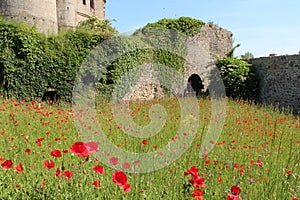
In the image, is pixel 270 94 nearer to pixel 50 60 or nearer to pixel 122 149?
pixel 50 60

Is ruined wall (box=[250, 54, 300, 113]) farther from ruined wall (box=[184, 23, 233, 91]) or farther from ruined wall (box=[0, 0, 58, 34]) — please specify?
ruined wall (box=[0, 0, 58, 34])

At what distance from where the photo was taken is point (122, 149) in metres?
3.44

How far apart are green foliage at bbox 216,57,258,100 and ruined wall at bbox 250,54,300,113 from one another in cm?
40

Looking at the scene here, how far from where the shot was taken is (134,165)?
2600 mm

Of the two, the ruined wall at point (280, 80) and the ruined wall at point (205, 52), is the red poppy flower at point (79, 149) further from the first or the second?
the ruined wall at point (280, 80)

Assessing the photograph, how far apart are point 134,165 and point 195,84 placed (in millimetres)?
11083

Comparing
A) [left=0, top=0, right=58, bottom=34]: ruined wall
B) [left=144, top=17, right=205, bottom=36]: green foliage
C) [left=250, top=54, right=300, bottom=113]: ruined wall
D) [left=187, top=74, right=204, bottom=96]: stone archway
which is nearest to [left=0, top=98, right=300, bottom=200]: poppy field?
[left=250, top=54, right=300, bottom=113]: ruined wall

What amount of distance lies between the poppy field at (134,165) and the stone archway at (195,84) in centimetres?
681

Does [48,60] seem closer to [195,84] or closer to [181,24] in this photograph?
[181,24]

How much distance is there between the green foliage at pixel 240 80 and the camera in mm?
11844

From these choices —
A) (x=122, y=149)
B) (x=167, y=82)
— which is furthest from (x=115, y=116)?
(x=167, y=82)

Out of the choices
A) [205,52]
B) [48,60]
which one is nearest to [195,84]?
[205,52]

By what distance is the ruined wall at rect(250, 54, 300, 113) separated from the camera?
1094cm

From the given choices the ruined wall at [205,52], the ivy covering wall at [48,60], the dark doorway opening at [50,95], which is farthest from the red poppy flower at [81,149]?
the ruined wall at [205,52]
